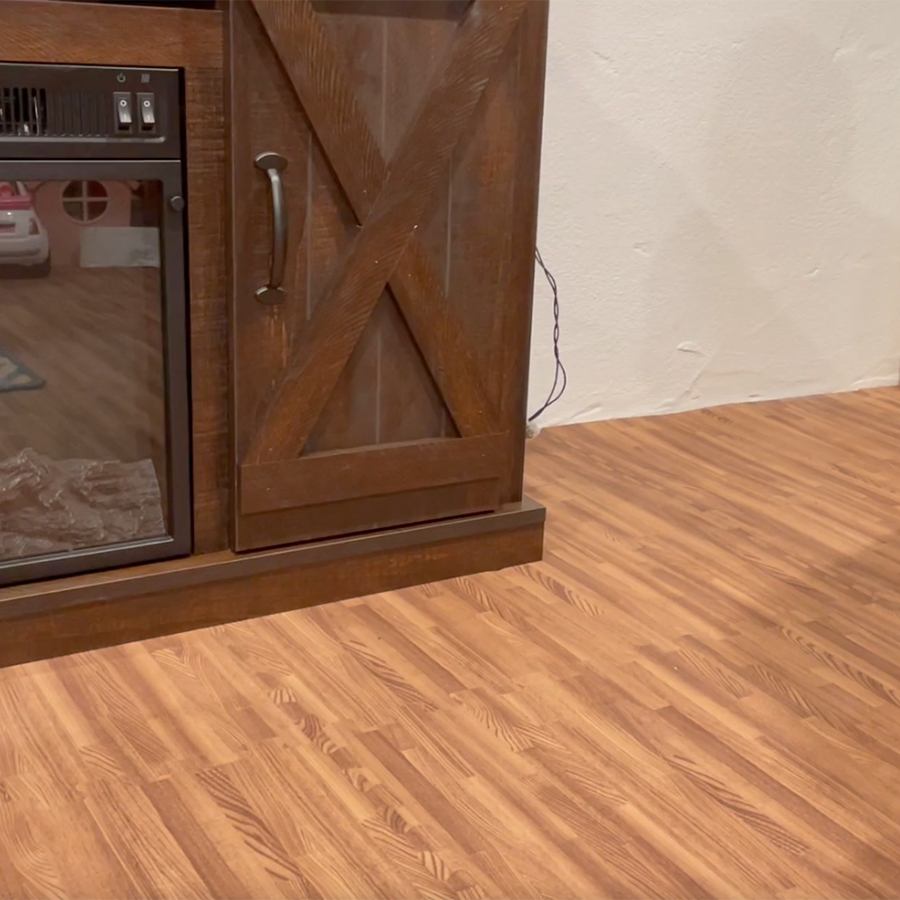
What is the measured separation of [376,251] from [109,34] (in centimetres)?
55

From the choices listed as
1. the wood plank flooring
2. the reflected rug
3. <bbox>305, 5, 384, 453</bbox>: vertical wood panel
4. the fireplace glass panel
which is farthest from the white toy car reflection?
the wood plank flooring

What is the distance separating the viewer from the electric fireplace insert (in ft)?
5.92

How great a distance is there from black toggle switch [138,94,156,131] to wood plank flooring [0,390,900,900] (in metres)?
0.89

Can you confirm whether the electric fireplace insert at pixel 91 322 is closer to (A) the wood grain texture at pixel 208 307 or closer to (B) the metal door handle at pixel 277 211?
(A) the wood grain texture at pixel 208 307

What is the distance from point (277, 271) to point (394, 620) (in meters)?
0.69

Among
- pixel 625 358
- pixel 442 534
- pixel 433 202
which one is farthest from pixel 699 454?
pixel 433 202

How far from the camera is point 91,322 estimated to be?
6.33 feet

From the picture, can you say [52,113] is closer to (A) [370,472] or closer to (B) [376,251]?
(B) [376,251]

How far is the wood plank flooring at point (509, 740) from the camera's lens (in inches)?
61.6

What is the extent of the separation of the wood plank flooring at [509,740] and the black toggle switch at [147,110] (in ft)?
2.92

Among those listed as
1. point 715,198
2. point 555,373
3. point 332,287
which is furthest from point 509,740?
point 715,198

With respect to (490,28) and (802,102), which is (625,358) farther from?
(490,28)

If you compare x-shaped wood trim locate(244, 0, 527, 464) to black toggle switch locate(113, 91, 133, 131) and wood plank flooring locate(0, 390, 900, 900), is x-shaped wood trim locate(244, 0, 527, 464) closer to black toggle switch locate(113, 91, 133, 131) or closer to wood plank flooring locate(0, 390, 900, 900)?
black toggle switch locate(113, 91, 133, 131)

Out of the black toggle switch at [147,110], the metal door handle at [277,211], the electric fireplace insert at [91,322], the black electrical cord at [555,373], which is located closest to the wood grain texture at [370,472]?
the electric fireplace insert at [91,322]
